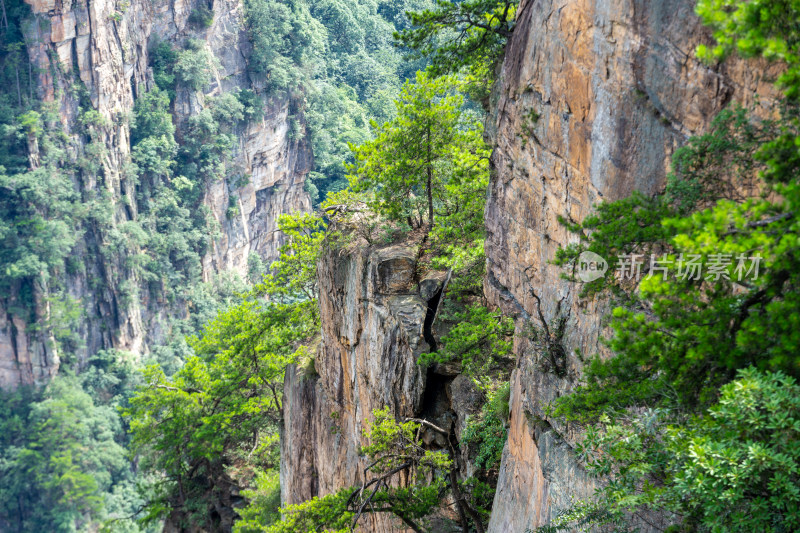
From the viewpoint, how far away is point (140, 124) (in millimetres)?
45750

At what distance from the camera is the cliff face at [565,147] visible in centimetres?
522

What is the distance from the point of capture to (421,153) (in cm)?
1163

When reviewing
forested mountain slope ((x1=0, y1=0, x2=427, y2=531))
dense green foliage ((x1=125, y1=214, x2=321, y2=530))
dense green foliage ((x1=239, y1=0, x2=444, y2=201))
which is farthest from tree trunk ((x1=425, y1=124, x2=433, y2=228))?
dense green foliage ((x1=239, y1=0, x2=444, y2=201))

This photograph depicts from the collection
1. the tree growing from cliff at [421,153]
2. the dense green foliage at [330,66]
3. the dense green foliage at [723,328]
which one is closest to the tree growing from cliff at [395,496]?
the tree growing from cliff at [421,153]

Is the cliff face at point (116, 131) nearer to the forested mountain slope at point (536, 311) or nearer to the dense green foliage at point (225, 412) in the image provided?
the forested mountain slope at point (536, 311)

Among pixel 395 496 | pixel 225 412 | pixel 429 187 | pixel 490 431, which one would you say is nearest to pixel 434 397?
pixel 490 431

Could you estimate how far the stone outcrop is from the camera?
10.5 m

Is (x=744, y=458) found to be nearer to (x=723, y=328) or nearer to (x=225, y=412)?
(x=723, y=328)

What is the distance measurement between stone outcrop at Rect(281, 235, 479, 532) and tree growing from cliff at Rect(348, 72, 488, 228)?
0.95m

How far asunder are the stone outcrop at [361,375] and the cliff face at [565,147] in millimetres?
2493

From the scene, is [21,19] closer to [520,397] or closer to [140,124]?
[140,124]

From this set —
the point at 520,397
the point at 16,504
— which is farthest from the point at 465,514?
the point at 16,504

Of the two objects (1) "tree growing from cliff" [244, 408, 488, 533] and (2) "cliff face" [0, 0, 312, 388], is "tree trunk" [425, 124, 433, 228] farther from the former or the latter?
(2) "cliff face" [0, 0, 312, 388]

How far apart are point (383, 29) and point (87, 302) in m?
36.2
